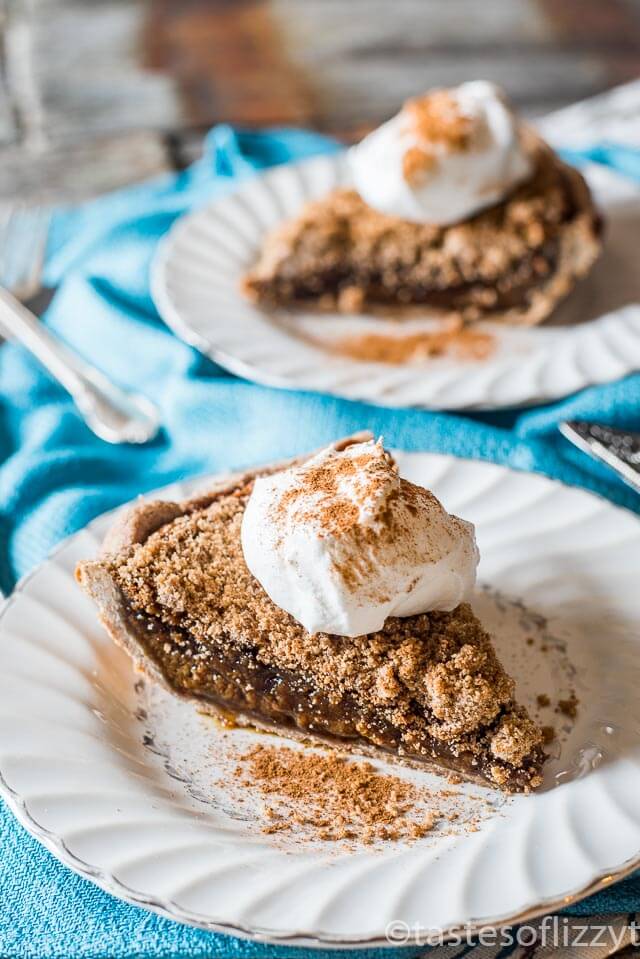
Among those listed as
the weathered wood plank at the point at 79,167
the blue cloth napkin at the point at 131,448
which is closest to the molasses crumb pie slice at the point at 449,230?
the blue cloth napkin at the point at 131,448

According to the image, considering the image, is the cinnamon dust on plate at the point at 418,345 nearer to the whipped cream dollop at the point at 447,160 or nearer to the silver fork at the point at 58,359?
the whipped cream dollop at the point at 447,160

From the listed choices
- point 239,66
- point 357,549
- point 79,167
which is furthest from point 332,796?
point 239,66

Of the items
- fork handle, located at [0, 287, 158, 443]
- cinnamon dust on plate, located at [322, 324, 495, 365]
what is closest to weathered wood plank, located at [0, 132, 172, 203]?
fork handle, located at [0, 287, 158, 443]

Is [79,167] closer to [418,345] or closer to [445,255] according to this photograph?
[445,255]

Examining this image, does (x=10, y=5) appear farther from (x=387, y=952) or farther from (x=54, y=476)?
(x=387, y=952)

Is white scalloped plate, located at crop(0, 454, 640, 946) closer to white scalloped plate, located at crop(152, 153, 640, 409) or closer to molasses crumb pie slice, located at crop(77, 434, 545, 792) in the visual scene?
molasses crumb pie slice, located at crop(77, 434, 545, 792)

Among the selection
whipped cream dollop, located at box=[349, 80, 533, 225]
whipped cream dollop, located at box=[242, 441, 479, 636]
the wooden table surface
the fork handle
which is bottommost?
the wooden table surface
